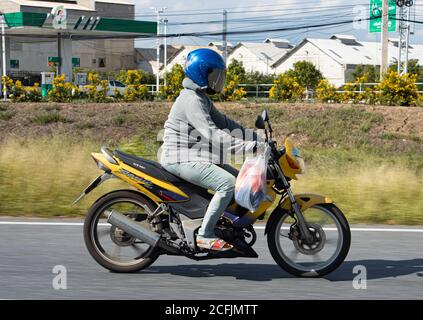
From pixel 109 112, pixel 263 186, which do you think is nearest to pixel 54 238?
pixel 263 186

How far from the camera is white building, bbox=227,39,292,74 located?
308 feet

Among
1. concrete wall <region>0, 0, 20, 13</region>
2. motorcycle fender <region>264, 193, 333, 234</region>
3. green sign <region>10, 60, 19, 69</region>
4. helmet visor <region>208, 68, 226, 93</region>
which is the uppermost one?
concrete wall <region>0, 0, 20, 13</region>

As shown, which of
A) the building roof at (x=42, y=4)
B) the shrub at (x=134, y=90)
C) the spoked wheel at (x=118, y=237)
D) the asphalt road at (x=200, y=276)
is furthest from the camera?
the building roof at (x=42, y=4)

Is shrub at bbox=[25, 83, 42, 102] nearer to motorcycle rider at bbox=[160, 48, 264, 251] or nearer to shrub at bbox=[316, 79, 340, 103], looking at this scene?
Result: shrub at bbox=[316, 79, 340, 103]

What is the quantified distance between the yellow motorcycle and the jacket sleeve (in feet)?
0.72

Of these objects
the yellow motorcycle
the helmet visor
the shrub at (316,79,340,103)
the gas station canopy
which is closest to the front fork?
the yellow motorcycle

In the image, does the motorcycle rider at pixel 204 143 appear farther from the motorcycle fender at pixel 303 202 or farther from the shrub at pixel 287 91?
the shrub at pixel 287 91

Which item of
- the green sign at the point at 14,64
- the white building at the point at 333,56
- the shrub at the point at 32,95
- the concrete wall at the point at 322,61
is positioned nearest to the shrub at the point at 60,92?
the shrub at the point at 32,95

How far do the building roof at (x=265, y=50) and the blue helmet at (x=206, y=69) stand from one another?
89.5 m

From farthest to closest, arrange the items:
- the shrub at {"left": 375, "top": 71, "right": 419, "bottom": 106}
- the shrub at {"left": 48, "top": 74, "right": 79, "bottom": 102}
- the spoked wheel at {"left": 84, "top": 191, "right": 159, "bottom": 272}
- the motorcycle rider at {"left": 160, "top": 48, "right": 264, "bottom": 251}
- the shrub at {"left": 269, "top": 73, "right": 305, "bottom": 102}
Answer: the shrub at {"left": 269, "top": 73, "right": 305, "bottom": 102}, the shrub at {"left": 48, "top": 74, "right": 79, "bottom": 102}, the shrub at {"left": 375, "top": 71, "right": 419, "bottom": 106}, the spoked wheel at {"left": 84, "top": 191, "right": 159, "bottom": 272}, the motorcycle rider at {"left": 160, "top": 48, "right": 264, "bottom": 251}

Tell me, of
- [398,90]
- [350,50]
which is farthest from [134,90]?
[350,50]

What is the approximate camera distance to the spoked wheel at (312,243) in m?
5.67

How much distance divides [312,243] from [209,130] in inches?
47.0

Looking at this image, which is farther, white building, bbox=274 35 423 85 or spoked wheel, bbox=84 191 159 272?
white building, bbox=274 35 423 85
